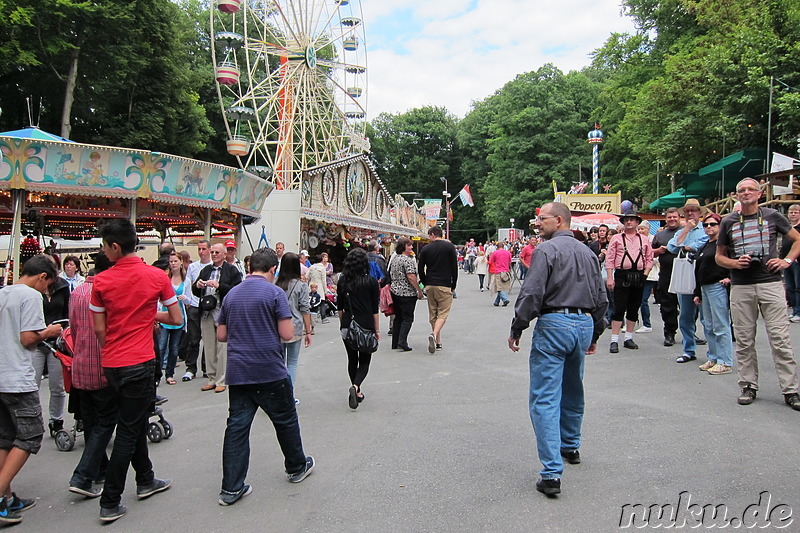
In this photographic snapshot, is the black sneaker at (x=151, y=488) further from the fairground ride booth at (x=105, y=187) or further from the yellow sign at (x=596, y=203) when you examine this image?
the yellow sign at (x=596, y=203)

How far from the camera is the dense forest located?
1878 centimetres

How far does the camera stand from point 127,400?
3.77m

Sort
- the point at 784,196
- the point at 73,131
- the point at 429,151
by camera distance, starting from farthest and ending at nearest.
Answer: the point at 429,151 → the point at 73,131 → the point at 784,196

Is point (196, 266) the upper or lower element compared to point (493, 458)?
upper

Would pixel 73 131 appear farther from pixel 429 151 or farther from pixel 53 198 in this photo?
pixel 429 151

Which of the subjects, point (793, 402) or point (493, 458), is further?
point (793, 402)

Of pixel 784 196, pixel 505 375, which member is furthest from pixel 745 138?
pixel 505 375

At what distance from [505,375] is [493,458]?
116 inches

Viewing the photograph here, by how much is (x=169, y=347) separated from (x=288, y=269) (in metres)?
2.51

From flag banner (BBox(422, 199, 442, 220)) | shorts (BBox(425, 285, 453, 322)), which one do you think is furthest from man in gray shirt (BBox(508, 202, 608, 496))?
flag banner (BBox(422, 199, 442, 220))

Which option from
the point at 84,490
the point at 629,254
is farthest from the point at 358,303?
the point at 629,254

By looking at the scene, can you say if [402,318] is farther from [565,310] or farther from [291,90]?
[291,90]

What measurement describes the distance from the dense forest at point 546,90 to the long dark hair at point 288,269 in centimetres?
1592

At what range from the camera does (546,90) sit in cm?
4625
